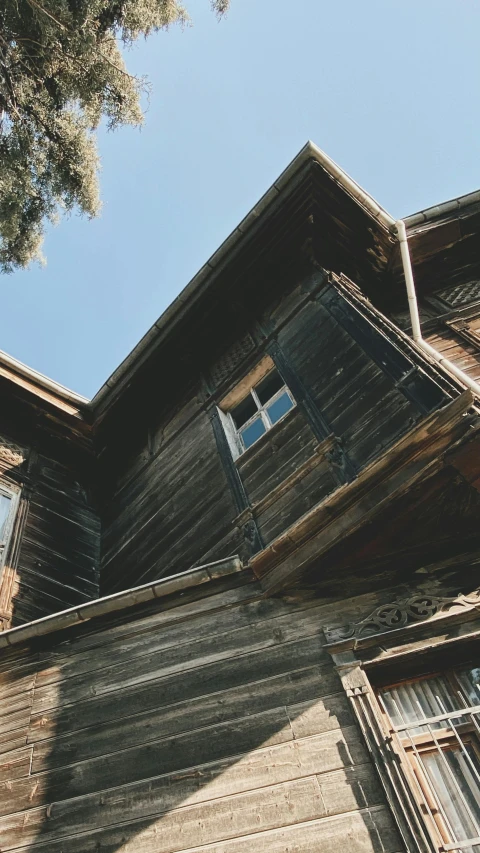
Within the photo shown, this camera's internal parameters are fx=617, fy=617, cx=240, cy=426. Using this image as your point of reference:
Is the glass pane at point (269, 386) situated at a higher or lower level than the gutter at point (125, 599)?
higher

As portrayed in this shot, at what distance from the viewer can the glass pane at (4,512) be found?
6801mm

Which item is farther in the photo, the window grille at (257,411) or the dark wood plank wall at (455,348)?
the dark wood plank wall at (455,348)

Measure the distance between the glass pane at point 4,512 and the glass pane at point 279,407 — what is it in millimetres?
3230

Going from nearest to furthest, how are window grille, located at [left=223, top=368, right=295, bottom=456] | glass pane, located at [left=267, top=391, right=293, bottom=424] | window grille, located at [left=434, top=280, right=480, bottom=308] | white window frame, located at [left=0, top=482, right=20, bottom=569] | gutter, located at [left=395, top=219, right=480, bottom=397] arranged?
gutter, located at [left=395, top=219, right=480, bottom=397]
glass pane, located at [left=267, top=391, right=293, bottom=424]
window grille, located at [left=223, top=368, right=295, bottom=456]
white window frame, located at [left=0, top=482, right=20, bottom=569]
window grille, located at [left=434, top=280, right=480, bottom=308]

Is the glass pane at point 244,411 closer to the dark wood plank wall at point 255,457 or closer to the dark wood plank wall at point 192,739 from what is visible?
the dark wood plank wall at point 255,457

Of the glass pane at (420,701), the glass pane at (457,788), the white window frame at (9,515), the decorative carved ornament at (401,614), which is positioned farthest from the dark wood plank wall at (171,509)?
the glass pane at (457,788)

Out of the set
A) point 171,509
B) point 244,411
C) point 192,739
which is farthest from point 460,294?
point 192,739

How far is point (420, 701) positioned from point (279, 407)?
3.10 metres

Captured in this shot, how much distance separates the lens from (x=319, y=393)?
5547mm

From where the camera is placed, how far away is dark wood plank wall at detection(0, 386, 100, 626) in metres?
6.43

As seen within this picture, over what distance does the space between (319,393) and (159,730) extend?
9.86ft

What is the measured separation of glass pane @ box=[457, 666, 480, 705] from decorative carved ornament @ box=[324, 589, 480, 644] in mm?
361

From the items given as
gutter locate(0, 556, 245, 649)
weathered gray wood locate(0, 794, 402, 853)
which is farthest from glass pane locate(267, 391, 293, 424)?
weathered gray wood locate(0, 794, 402, 853)

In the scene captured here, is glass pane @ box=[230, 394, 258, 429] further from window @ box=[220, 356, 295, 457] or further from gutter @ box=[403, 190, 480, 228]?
gutter @ box=[403, 190, 480, 228]
